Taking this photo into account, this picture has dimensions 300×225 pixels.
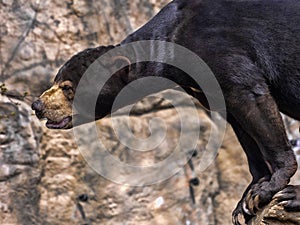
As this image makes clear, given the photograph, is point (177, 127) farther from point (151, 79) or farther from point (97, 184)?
point (151, 79)

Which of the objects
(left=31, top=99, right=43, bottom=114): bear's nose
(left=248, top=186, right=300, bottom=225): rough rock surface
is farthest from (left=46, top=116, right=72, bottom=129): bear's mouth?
(left=248, top=186, right=300, bottom=225): rough rock surface

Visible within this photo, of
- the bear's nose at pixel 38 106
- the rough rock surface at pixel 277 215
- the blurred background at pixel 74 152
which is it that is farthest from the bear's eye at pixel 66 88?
the blurred background at pixel 74 152

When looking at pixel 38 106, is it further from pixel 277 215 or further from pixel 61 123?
pixel 277 215

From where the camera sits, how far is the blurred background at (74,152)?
588cm

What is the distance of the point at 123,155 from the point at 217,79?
7.46 ft

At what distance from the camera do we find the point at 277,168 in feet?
13.3

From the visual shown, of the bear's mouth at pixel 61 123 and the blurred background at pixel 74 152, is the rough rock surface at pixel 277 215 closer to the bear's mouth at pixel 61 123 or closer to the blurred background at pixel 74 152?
the bear's mouth at pixel 61 123

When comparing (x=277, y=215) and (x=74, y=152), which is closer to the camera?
(x=277, y=215)

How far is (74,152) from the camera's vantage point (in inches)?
240

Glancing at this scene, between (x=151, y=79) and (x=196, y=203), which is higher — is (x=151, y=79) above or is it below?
above

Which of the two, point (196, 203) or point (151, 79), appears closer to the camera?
point (151, 79)

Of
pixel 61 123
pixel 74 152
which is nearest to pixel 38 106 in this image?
pixel 61 123

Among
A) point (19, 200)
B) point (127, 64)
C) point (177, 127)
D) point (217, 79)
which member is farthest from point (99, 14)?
point (217, 79)

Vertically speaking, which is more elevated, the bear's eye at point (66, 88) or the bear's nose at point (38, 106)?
the bear's eye at point (66, 88)
